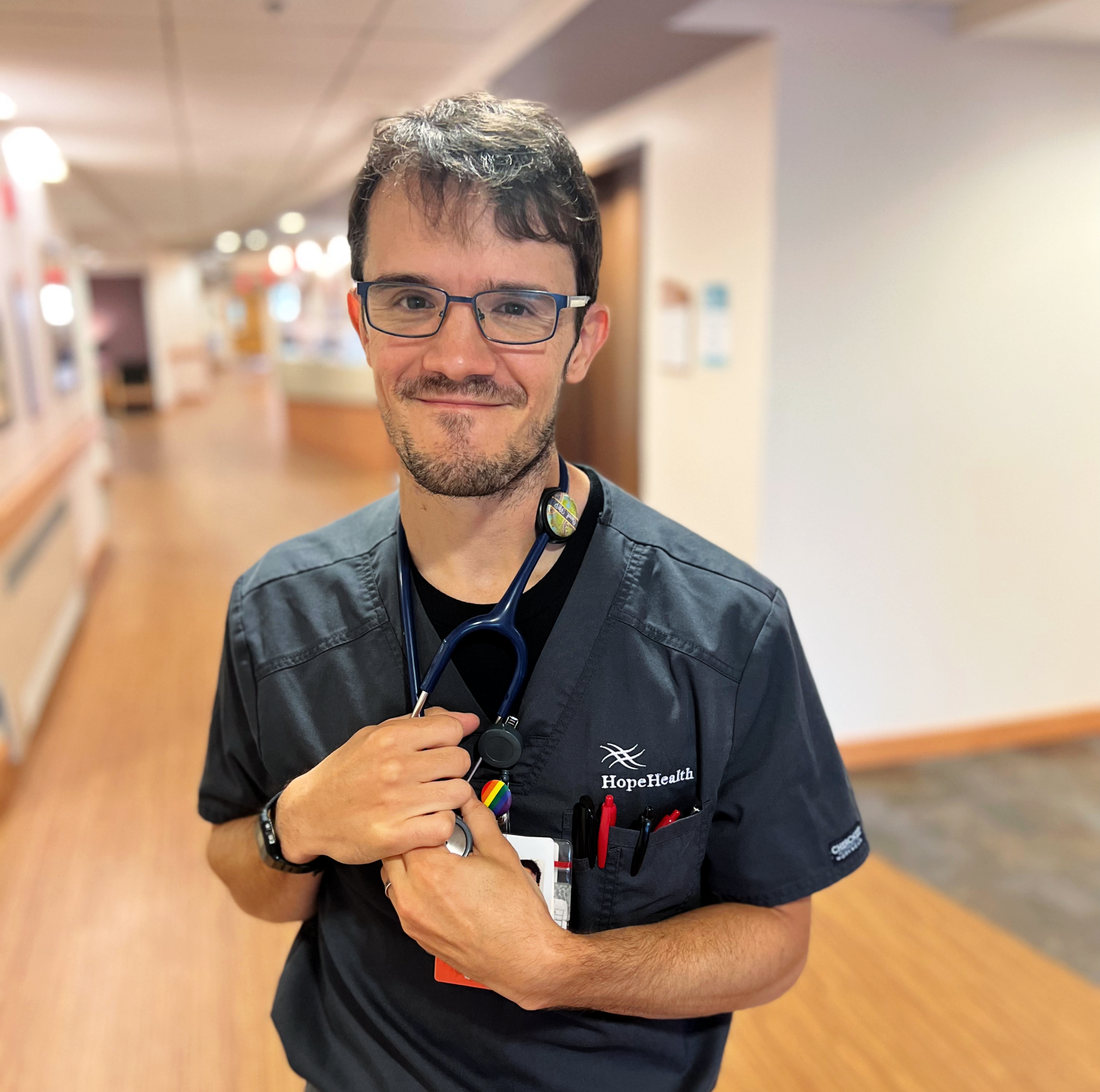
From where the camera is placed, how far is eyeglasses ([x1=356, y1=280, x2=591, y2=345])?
111cm

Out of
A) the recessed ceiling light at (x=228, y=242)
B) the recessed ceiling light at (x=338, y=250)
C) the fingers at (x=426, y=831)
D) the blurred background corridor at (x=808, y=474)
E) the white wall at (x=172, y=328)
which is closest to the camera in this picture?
the fingers at (x=426, y=831)

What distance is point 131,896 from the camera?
315cm

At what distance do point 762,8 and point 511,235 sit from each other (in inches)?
110

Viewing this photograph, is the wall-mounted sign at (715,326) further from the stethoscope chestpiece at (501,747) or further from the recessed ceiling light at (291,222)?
the recessed ceiling light at (291,222)

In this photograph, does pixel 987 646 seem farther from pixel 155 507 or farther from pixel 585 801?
pixel 155 507

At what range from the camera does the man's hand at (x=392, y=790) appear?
1.01 m

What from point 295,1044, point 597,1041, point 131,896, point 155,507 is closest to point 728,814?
point 597,1041

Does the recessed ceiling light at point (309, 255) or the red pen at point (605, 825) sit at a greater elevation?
the recessed ceiling light at point (309, 255)

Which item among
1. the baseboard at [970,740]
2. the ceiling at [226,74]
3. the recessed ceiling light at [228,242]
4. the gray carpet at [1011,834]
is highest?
the ceiling at [226,74]

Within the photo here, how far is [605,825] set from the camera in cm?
114

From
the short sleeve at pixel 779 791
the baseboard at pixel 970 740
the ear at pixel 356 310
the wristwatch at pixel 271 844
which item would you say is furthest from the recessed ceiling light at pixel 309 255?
the short sleeve at pixel 779 791

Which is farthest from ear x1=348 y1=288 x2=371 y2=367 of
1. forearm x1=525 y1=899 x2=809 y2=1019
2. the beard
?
forearm x1=525 y1=899 x2=809 y2=1019

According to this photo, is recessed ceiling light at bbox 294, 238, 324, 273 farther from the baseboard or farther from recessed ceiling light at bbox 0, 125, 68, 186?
the baseboard

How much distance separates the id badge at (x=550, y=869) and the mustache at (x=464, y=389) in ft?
1.67
